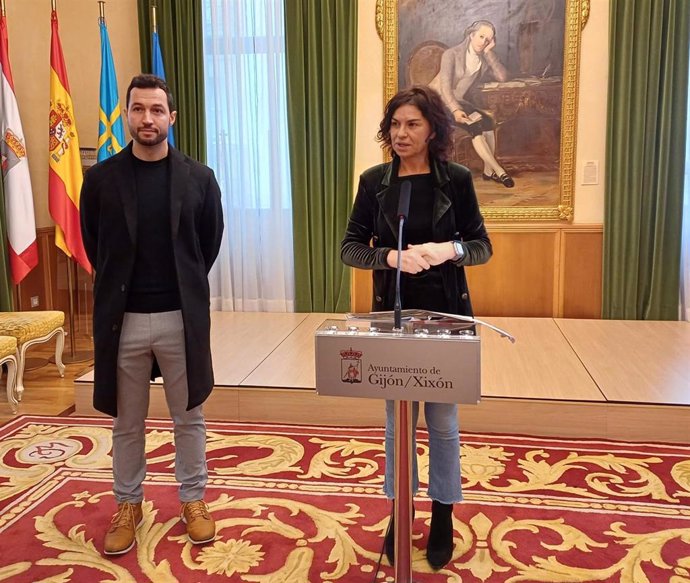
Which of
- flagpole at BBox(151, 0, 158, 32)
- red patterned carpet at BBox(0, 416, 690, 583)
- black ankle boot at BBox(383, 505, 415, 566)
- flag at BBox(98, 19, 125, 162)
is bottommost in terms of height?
red patterned carpet at BBox(0, 416, 690, 583)

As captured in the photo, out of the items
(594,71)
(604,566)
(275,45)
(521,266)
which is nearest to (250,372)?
(604,566)

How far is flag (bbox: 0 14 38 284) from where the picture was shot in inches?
175

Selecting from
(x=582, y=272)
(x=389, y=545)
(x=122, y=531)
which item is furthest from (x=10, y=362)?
(x=582, y=272)

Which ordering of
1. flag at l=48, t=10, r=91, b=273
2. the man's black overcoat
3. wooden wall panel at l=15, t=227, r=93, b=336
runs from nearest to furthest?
the man's black overcoat, flag at l=48, t=10, r=91, b=273, wooden wall panel at l=15, t=227, r=93, b=336

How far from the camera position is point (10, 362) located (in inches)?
144

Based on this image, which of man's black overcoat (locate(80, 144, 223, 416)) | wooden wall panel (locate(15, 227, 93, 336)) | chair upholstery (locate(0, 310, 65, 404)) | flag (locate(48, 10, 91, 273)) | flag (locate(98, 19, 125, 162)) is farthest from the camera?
wooden wall panel (locate(15, 227, 93, 336))

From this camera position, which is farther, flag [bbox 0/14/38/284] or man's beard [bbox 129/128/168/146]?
flag [bbox 0/14/38/284]

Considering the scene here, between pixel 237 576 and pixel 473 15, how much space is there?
461 cm

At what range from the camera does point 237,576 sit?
2078 mm

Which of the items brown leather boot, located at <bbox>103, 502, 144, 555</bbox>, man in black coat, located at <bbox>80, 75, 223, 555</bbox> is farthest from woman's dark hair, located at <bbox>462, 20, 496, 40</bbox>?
brown leather boot, located at <bbox>103, 502, 144, 555</bbox>

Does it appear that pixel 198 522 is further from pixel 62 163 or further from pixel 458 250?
pixel 62 163

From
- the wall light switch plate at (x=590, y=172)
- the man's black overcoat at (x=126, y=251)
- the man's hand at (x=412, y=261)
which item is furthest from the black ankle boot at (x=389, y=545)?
the wall light switch plate at (x=590, y=172)

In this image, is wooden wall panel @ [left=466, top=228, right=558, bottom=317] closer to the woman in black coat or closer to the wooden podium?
the woman in black coat

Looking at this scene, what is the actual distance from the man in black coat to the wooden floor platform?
1221mm
